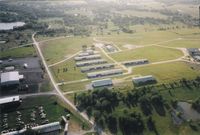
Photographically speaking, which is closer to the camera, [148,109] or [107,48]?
[148,109]

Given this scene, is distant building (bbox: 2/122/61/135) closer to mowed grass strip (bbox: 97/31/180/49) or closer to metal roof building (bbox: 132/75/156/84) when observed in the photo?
metal roof building (bbox: 132/75/156/84)

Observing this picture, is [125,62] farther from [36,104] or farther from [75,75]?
[36,104]

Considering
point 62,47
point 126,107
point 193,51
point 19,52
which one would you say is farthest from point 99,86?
point 193,51

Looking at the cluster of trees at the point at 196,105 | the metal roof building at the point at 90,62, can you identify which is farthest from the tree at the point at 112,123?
the metal roof building at the point at 90,62

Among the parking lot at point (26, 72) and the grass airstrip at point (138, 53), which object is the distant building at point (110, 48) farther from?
the parking lot at point (26, 72)

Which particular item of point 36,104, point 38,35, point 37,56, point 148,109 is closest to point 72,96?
point 36,104

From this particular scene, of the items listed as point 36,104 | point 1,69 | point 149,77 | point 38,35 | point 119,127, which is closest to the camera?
point 119,127

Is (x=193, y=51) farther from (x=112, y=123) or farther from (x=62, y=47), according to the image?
(x=112, y=123)
